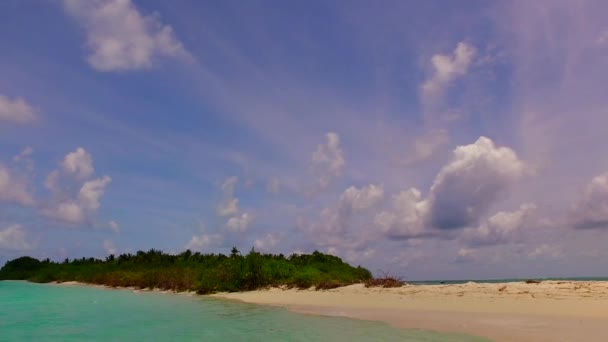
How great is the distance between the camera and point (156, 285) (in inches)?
2217

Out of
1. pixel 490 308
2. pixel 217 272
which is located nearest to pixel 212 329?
pixel 490 308

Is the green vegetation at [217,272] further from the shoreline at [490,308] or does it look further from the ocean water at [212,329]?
the ocean water at [212,329]

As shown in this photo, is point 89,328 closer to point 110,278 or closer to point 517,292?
point 517,292

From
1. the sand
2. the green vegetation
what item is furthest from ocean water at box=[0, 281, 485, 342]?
the green vegetation

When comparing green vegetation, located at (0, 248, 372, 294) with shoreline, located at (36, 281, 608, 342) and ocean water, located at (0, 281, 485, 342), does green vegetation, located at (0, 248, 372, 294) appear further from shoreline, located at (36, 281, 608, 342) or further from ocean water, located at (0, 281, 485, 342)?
ocean water, located at (0, 281, 485, 342)

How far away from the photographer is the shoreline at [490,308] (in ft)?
39.9

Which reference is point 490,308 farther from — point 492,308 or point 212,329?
point 212,329

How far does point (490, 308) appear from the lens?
17344mm

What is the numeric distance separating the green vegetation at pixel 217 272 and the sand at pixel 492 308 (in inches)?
353

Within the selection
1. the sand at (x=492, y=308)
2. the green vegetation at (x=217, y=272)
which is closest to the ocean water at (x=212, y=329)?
the sand at (x=492, y=308)

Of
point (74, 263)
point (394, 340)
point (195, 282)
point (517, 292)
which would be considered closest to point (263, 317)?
point (394, 340)

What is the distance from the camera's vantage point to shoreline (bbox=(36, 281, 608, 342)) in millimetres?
12156

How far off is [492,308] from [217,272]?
28735mm

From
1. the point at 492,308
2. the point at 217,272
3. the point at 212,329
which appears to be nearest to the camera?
the point at 212,329
